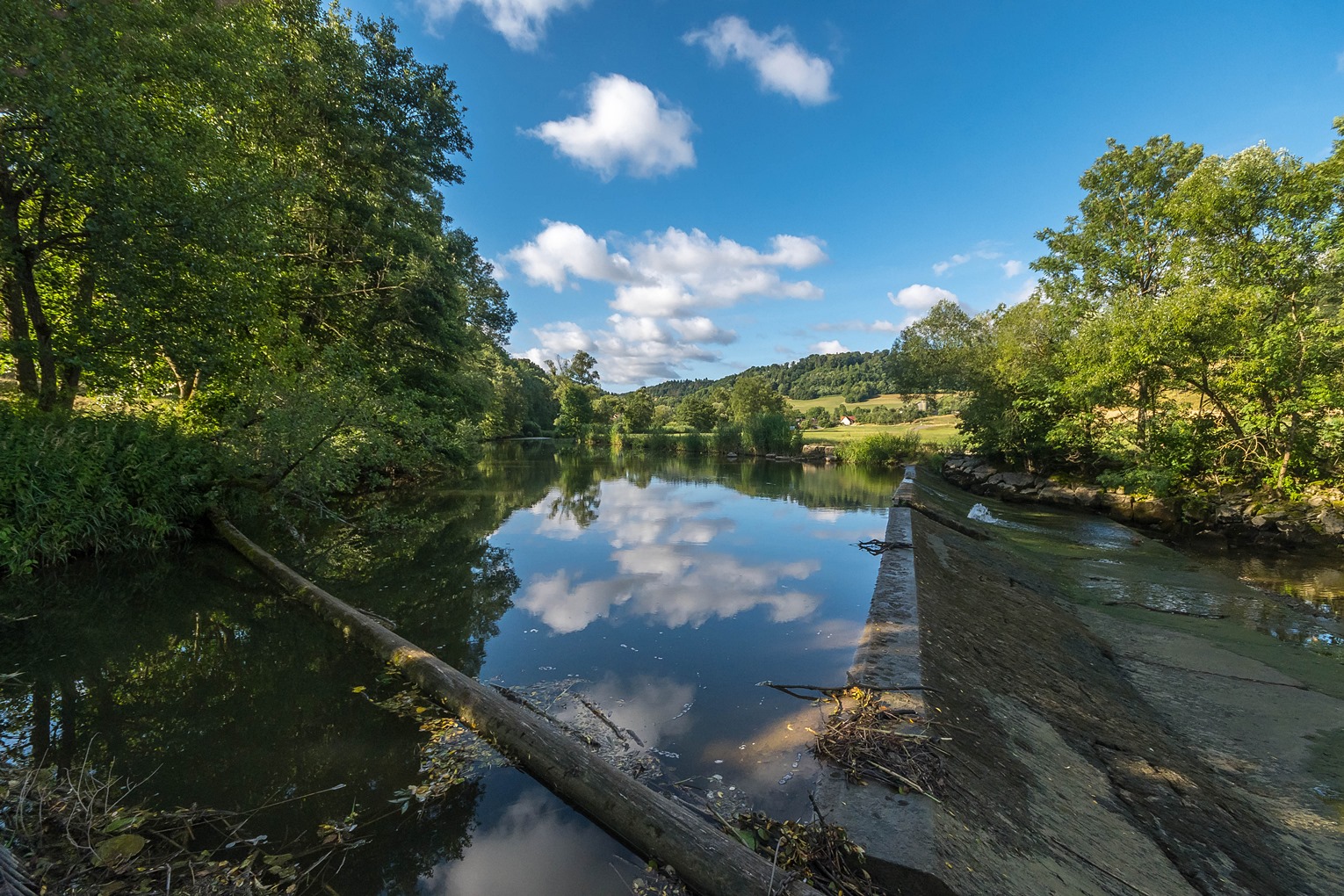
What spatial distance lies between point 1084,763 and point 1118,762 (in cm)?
43

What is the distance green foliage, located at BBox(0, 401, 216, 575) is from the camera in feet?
24.5

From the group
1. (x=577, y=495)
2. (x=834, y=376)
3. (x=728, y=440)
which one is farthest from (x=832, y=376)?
(x=577, y=495)

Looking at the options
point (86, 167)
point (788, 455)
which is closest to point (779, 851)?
point (86, 167)

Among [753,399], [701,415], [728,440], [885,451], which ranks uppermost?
[753,399]

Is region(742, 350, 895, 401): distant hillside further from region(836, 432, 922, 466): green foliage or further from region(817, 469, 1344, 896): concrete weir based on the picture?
region(817, 469, 1344, 896): concrete weir

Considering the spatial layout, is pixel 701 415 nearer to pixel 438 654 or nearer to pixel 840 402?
pixel 840 402

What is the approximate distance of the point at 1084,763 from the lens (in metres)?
4.06

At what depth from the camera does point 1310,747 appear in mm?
4531

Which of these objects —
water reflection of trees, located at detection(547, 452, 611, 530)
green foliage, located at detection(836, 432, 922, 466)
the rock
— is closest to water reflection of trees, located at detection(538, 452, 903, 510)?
water reflection of trees, located at detection(547, 452, 611, 530)

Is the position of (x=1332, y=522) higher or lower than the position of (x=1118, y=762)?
higher

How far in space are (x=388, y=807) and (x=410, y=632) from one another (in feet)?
11.8

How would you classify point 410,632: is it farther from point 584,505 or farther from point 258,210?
point 584,505

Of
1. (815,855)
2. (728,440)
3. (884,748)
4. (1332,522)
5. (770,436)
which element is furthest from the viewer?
(728,440)

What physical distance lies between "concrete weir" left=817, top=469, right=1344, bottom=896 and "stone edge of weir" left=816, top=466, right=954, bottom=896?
10 millimetres
